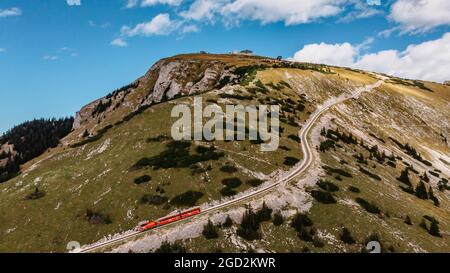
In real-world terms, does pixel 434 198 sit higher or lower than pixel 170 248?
lower

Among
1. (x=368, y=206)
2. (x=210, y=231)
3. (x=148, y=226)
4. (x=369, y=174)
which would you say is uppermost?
(x=369, y=174)

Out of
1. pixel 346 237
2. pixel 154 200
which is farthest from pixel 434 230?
pixel 154 200

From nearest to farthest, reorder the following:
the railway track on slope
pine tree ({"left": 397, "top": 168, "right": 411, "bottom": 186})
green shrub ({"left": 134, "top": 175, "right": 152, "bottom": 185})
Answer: the railway track on slope < green shrub ({"left": 134, "top": 175, "right": 152, "bottom": 185}) < pine tree ({"left": 397, "top": 168, "right": 411, "bottom": 186})

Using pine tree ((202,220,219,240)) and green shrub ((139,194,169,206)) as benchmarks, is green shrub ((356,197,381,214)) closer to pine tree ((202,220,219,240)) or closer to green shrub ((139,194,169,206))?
pine tree ((202,220,219,240))

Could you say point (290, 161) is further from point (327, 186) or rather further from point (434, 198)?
point (434, 198)

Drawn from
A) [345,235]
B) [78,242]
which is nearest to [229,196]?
[345,235]

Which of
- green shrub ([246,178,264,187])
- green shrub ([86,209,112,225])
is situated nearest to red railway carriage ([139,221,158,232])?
green shrub ([86,209,112,225])

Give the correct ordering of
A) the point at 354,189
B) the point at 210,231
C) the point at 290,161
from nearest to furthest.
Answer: the point at 210,231 → the point at 354,189 → the point at 290,161

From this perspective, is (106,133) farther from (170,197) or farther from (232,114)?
(170,197)
